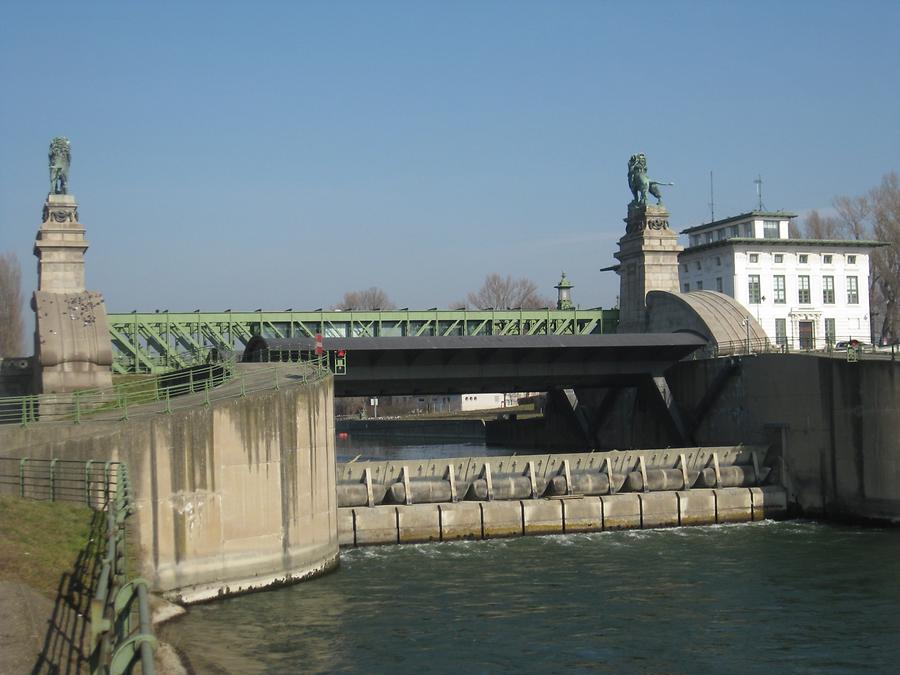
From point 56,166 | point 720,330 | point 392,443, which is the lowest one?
point 392,443

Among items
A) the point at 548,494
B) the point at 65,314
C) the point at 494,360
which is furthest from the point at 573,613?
the point at 65,314

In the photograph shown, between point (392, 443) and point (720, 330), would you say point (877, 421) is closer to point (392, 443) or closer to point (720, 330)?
point (720, 330)

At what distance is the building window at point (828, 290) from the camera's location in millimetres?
81875

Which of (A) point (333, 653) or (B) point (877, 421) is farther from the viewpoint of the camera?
(B) point (877, 421)

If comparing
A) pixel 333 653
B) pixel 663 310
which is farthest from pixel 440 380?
pixel 333 653

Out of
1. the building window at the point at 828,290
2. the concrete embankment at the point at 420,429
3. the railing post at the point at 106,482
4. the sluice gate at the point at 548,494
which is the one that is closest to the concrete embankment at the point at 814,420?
the sluice gate at the point at 548,494

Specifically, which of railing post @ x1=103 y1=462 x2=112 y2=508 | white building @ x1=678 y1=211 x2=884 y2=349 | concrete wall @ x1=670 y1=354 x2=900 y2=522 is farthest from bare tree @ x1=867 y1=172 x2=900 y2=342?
railing post @ x1=103 y1=462 x2=112 y2=508

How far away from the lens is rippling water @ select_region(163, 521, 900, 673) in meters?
25.8

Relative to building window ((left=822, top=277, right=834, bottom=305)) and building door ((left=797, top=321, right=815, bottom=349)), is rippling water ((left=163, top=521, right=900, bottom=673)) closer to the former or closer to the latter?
building door ((left=797, top=321, right=815, bottom=349))

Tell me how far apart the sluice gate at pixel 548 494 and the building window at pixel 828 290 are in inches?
1340

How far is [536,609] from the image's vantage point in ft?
102

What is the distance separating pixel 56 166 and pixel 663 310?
37.0 m

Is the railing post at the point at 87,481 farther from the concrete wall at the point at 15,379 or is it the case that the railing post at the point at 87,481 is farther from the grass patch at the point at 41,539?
the concrete wall at the point at 15,379

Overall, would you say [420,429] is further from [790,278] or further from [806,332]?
[806,332]
